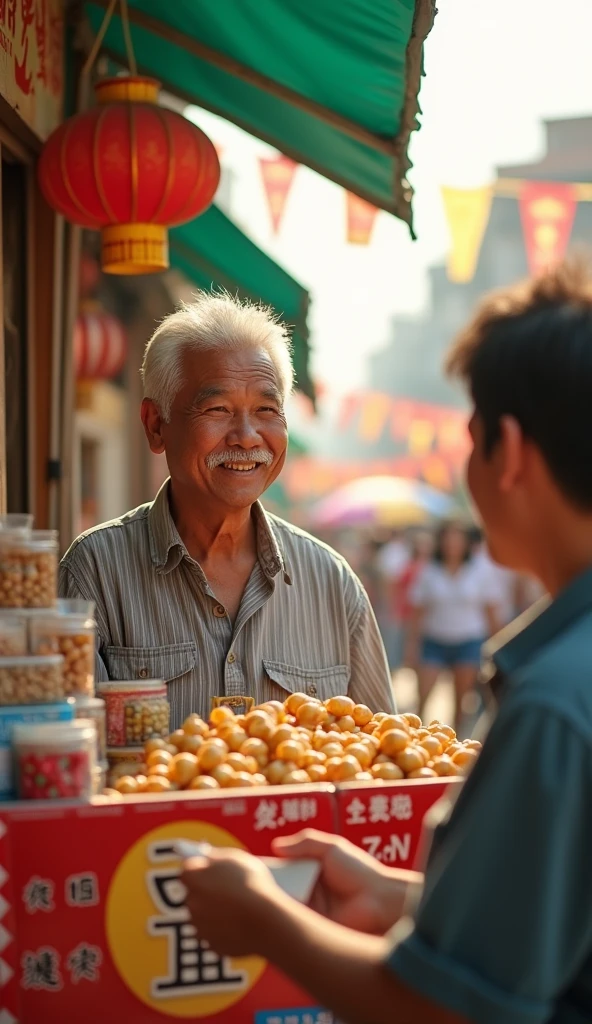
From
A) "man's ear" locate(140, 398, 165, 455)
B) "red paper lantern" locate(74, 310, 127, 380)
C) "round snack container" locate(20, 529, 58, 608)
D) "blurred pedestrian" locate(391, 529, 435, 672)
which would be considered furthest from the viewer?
"blurred pedestrian" locate(391, 529, 435, 672)

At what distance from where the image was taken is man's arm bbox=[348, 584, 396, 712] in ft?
11.5

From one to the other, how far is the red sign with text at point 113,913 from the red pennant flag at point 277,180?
309 inches

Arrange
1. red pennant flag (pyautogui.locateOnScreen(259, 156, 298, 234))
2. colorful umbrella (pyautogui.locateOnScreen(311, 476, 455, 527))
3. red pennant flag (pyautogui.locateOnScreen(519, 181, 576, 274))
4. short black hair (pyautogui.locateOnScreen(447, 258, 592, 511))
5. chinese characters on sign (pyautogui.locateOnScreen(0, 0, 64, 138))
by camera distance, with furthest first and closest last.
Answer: colorful umbrella (pyautogui.locateOnScreen(311, 476, 455, 527)), red pennant flag (pyautogui.locateOnScreen(519, 181, 576, 274)), red pennant flag (pyautogui.locateOnScreen(259, 156, 298, 234)), chinese characters on sign (pyautogui.locateOnScreen(0, 0, 64, 138)), short black hair (pyautogui.locateOnScreen(447, 258, 592, 511))

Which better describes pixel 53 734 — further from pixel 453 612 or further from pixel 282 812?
pixel 453 612

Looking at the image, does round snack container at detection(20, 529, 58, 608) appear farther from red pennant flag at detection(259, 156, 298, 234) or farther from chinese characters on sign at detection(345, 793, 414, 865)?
red pennant flag at detection(259, 156, 298, 234)

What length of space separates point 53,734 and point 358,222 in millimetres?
6799

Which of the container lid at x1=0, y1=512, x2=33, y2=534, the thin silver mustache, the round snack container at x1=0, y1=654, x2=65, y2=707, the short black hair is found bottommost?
the round snack container at x1=0, y1=654, x2=65, y2=707

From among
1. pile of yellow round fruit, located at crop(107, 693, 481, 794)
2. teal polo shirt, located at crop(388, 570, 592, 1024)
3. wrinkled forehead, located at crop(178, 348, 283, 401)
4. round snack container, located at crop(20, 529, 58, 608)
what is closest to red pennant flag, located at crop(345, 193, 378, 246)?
wrinkled forehead, located at crop(178, 348, 283, 401)

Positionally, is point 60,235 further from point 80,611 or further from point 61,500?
point 80,611

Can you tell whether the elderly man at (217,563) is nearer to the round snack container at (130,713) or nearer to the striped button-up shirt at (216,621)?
the striped button-up shirt at (216,621)

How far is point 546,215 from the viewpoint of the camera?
11109mm

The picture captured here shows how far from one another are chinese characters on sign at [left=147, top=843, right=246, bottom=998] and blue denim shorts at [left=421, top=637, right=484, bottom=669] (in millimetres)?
9069

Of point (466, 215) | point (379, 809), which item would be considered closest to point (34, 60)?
point (379, 809)

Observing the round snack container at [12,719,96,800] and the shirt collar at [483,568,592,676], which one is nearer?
the shirt collar at [483,568,592,676]
